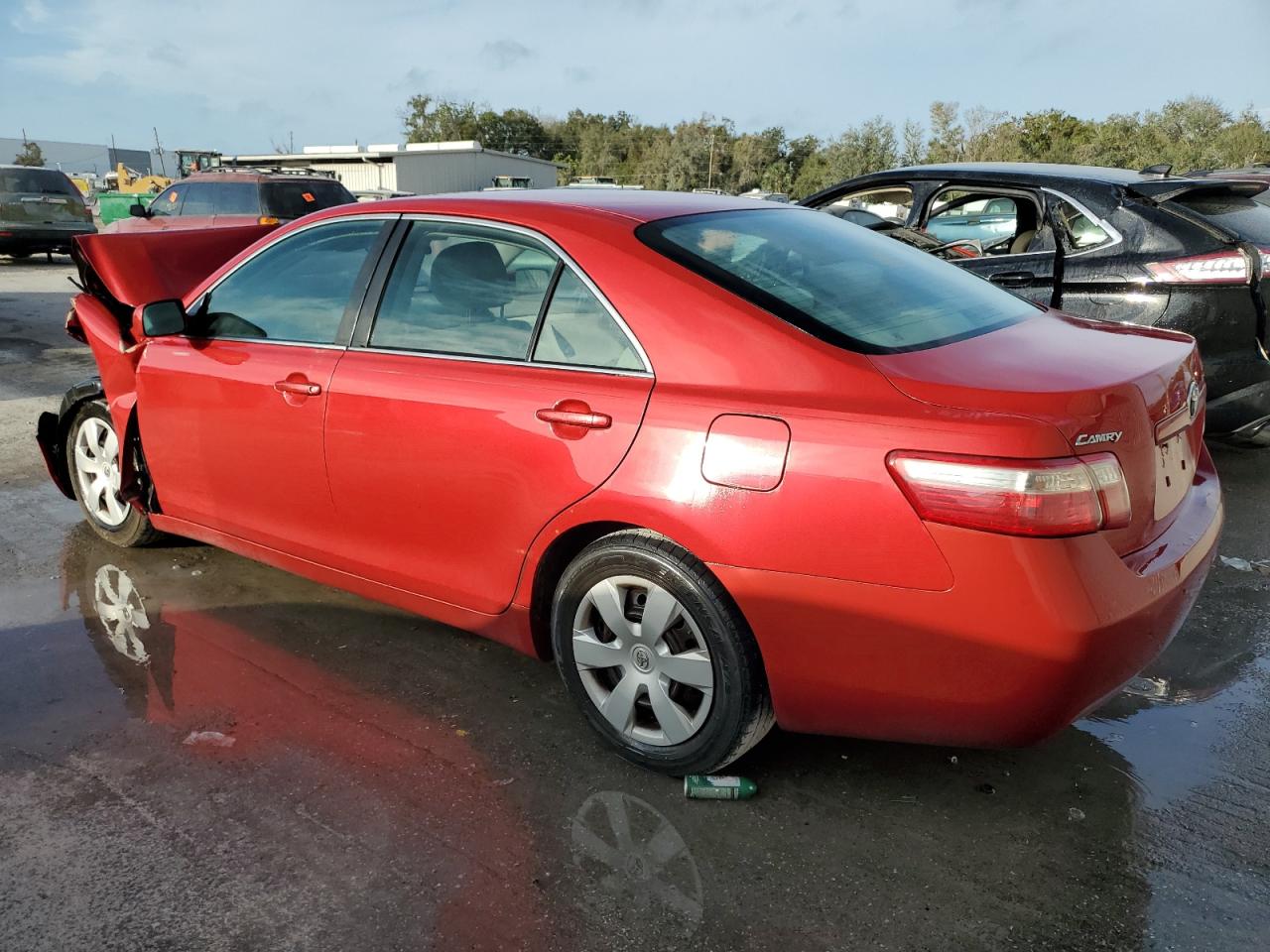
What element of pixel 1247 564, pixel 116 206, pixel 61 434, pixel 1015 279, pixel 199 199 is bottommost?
pixel 1247 564

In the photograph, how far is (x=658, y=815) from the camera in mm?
2809

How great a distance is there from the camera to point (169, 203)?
15.7 metres

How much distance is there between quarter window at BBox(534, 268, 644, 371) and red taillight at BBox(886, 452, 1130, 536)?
85cm

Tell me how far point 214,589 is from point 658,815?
2.48 meters

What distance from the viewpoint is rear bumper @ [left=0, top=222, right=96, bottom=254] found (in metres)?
18.6

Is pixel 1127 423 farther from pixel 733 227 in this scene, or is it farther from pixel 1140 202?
pixel 1140 202

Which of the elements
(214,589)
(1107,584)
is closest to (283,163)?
(214,589)

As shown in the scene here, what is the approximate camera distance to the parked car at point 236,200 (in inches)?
576

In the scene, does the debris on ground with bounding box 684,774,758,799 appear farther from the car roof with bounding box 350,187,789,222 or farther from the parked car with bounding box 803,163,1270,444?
the parked car with bounding box 803,163,1270,444

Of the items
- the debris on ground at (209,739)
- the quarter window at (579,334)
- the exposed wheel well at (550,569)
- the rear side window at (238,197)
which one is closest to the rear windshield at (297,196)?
the rear side window at (238,197)

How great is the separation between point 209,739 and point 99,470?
2140mm

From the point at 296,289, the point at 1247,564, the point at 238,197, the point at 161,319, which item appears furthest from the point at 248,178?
the point at 1247,564

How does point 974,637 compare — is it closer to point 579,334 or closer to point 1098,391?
point 1098,391

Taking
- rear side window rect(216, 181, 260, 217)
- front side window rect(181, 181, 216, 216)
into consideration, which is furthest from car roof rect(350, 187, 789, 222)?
front side window rect(181, 181, 216, 216)
